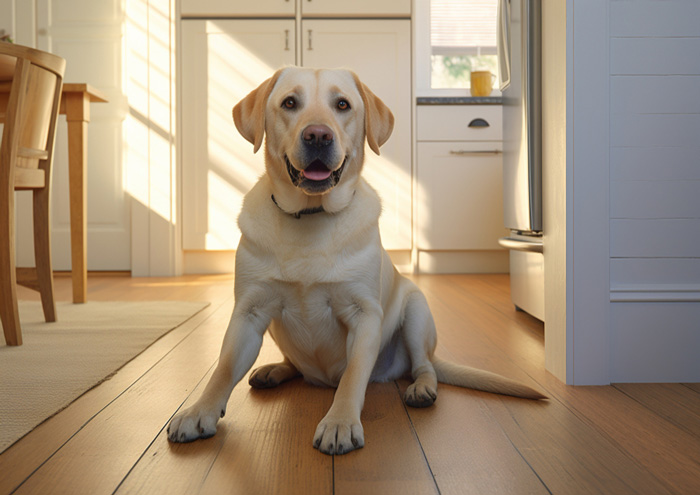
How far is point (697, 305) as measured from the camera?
1557 millimetres

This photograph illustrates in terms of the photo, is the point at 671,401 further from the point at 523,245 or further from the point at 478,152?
the point at 478,152

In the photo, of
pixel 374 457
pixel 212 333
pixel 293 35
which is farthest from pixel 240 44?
pixel 374 457

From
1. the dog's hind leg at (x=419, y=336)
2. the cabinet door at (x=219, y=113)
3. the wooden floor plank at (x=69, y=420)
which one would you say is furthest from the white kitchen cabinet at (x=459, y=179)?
the dog's hind leg at (x=419, y=336)

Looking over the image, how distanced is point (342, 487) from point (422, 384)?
1.70ft

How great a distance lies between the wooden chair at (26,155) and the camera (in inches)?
79.2

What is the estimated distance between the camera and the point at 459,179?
174 inches

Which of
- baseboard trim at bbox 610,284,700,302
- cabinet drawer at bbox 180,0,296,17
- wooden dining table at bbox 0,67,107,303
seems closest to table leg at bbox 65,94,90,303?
wooden dining table at bbox 0,67,107,303

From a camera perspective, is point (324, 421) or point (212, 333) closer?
point (324, 421)

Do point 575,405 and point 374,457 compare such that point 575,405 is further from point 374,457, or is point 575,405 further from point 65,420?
point 65,420

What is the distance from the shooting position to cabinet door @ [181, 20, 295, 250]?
14.2ft

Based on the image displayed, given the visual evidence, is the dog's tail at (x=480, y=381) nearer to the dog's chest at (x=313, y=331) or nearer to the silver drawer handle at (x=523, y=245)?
the dog's chest at (x=313, y=331)

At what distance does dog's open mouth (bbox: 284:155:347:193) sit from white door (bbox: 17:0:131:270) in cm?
343

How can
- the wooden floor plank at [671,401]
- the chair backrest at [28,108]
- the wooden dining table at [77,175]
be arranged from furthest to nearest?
the wooden dining table at [77,175] → the chair backrest at [28,108] → the wooden floor plank at [671,401]

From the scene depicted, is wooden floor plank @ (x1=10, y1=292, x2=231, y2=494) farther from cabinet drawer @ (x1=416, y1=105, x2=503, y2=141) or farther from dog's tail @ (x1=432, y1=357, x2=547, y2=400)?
cabinet drawer @ (x1=416, y1=105, x2=503, y2=141)
